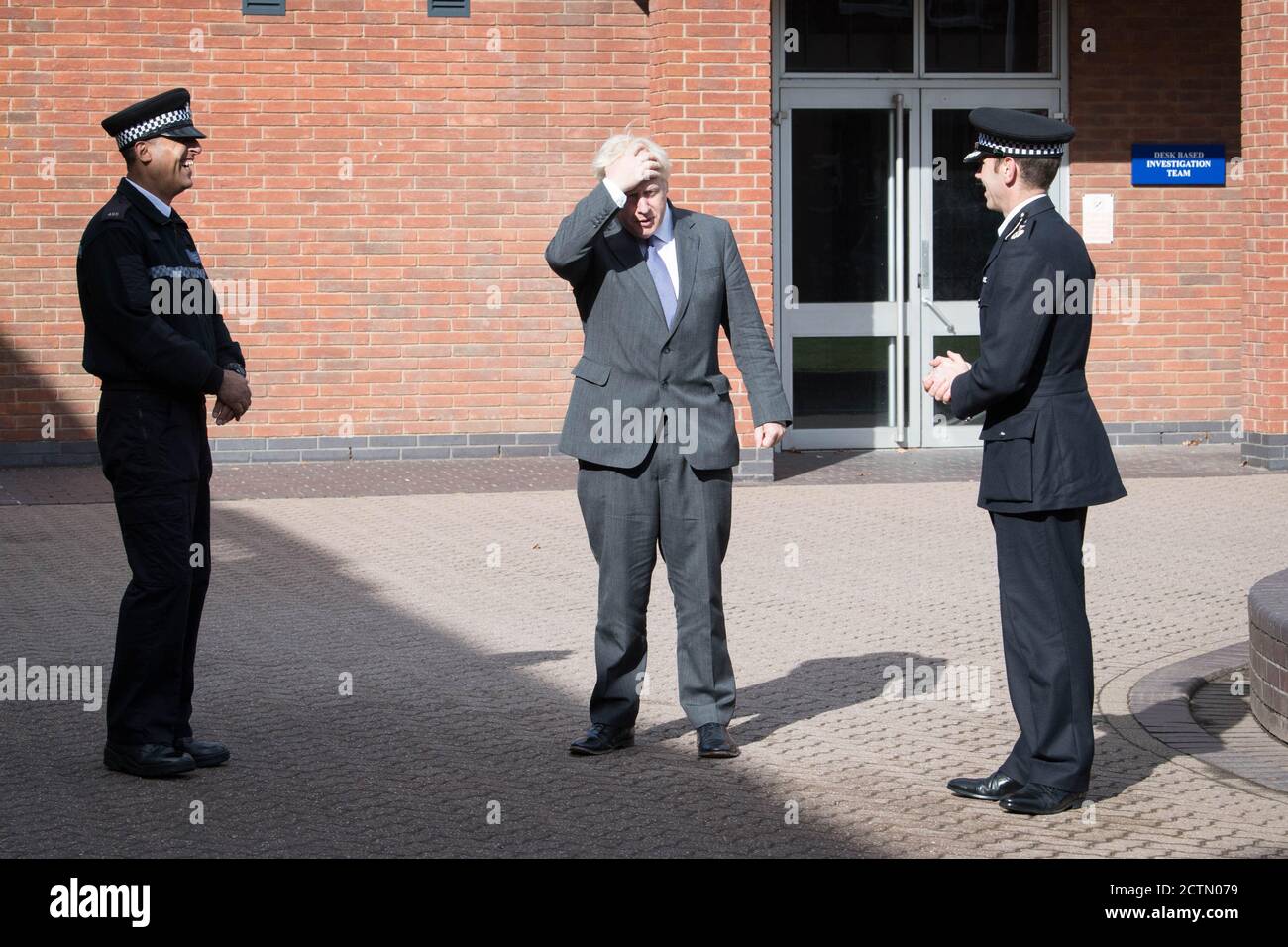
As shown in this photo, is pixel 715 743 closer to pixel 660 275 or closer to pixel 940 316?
pixel 660 275

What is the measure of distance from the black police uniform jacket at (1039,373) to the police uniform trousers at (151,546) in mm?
2506

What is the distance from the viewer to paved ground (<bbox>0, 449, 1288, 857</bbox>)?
521 centimetres

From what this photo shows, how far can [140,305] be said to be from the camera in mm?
5766

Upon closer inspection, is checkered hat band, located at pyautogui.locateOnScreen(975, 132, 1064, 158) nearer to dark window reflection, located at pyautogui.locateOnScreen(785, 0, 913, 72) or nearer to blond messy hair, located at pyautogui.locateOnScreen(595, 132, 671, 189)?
blond messy hair, located at pyautogui.locateOnScreen(595, 132, 671, 189)

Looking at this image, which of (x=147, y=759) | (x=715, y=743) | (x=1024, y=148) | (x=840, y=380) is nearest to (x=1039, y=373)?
(x=1024, y=148)

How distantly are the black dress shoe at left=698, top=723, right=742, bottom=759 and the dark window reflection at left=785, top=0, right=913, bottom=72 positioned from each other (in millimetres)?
10319

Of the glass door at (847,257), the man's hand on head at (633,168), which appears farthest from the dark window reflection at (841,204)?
the man's hand on head at (633,168)

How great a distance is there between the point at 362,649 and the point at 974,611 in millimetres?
2956

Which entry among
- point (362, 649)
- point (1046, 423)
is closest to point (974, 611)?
point (362, 649)

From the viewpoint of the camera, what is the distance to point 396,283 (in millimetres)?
14805

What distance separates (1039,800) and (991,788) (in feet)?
0.57

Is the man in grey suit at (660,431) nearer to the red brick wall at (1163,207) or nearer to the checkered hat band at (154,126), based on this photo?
the checkered hat band at (154,126)

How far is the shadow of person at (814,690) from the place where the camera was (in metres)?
6.54

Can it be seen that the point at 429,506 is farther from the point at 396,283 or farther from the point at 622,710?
the point at 622,710
